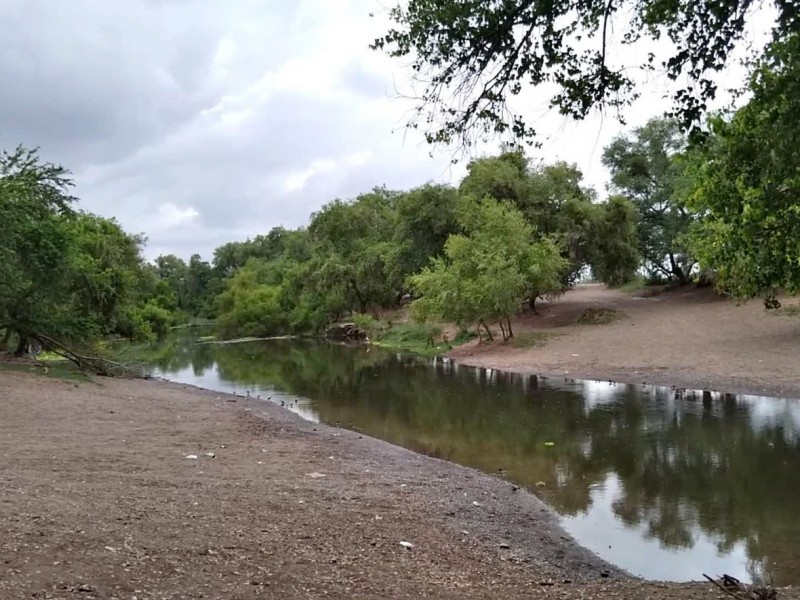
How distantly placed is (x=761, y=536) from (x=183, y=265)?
437ft

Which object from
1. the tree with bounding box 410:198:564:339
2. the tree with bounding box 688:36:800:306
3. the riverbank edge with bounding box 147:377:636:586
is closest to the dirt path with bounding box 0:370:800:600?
the riverbank edge with bounding box 147:377:636:586

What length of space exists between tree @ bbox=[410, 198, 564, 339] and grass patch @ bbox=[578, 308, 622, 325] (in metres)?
2.77

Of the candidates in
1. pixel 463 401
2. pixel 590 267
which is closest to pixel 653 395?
pixel 463 401

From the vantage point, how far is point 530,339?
Result: 125ft

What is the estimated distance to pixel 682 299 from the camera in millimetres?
45594

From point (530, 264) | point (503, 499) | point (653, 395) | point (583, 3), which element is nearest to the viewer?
point (583, 3)

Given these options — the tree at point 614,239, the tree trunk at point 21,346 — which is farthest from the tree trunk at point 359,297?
the tree trunk at point 21,346

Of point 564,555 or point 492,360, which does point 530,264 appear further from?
point 564,555

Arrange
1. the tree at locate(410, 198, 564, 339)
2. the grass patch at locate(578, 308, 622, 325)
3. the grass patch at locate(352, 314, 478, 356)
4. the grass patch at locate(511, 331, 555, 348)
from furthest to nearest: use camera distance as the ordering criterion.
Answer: the grass patch at locate(352, 314, 478, 356) < the grass patch at locate(578, 308, 622, 325) < the grass patch at locate(511, 331, 555, 348) < the tree at locate(410, 198, 564, 339)

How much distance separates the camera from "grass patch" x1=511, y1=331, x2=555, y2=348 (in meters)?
A: 36.8

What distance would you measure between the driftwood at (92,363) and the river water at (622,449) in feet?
12.6

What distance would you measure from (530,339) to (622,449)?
2264cm

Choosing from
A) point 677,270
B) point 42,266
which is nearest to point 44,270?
point 42,266

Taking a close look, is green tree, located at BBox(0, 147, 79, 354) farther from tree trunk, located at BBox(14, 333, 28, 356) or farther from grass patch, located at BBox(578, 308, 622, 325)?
grass patch, located at BBox(578, 308, 622, 325)
